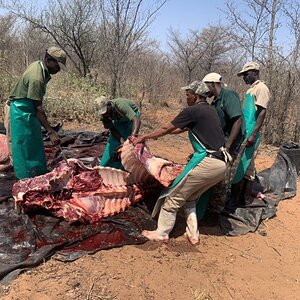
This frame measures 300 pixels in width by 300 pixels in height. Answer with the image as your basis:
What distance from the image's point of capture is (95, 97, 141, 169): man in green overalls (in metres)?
4.17

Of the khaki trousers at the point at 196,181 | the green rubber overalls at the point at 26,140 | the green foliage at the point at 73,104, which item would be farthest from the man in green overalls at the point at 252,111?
the green foliage at the point at 73,104

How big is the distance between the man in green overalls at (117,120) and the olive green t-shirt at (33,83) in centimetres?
64

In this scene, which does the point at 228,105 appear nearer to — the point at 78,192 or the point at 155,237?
the point at 155,237

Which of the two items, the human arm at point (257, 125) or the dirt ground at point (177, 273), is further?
the human arm at point (257, 125)

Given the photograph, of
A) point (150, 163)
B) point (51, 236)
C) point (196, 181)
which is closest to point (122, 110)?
point (150, 163)

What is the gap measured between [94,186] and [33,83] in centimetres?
126

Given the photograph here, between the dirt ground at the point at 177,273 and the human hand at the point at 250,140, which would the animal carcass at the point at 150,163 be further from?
the human hand at the point at 250,140

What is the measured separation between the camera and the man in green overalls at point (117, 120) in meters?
4.17

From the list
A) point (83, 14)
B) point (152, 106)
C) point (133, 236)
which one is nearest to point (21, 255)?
point (133, 236)

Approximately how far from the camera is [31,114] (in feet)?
13.5

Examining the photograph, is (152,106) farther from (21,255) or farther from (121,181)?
(21,255)

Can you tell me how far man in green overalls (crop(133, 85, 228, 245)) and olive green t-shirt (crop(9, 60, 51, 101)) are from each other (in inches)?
51.5

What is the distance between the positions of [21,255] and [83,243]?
1.82 feet

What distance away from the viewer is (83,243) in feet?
11.1
